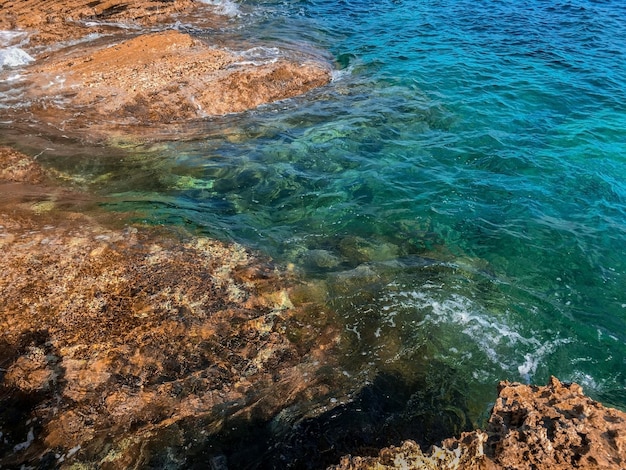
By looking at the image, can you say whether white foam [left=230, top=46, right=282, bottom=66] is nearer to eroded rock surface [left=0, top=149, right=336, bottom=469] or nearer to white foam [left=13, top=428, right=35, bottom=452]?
eroded rock surface [left=0, top=149, right=336, bottom=469]

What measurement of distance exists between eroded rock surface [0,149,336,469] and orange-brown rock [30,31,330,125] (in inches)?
185

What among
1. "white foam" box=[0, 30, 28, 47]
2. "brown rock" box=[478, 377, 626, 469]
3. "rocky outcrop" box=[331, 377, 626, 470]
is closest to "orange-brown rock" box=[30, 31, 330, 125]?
"white foam" box=[0, 30, 28, 47]

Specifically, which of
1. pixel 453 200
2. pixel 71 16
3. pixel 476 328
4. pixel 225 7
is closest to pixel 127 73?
pixel 71 16

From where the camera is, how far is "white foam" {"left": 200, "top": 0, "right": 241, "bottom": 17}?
58.1 feet

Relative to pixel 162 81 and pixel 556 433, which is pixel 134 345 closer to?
pixel 556 433

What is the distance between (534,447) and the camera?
10.6 feet

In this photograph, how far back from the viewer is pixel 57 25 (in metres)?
14.1

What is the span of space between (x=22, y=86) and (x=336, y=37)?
1066 cm

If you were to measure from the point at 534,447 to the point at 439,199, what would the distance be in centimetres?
564

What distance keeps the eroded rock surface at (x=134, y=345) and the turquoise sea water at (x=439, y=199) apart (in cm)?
76

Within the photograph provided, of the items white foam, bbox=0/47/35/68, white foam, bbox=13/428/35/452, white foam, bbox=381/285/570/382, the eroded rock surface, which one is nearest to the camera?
white foam, bbox=13/428/35/452

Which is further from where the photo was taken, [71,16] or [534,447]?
[71,16]

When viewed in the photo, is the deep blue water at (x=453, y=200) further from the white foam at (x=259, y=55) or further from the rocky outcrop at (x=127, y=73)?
the white foam at (x=259, y=55)

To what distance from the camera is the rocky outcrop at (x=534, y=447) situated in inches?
125
